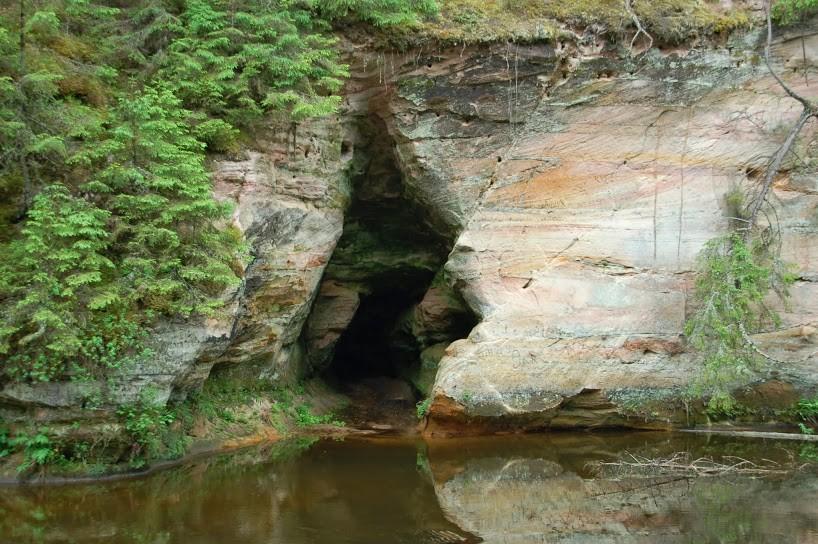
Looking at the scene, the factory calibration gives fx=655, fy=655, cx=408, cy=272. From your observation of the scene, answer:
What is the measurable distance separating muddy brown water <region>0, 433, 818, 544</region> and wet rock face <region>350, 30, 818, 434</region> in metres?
1.94

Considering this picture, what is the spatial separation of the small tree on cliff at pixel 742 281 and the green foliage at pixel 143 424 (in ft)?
27.2

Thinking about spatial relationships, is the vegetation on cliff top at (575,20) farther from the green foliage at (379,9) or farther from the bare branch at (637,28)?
the green foliage at (379,9)

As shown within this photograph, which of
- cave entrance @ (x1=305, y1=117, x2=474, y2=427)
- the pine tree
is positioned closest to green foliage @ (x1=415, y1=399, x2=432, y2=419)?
cave entrance @ (x1=305, y1=117, x2=474, y2=427)

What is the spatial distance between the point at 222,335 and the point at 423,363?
22.9 ft

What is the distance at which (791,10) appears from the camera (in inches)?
468

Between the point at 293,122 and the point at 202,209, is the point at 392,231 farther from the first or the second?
the point at 202,209

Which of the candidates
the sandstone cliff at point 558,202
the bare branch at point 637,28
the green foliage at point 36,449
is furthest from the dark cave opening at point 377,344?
the green foliage at point 36,449

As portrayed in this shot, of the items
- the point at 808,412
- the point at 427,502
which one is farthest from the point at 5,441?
the point at 808,412

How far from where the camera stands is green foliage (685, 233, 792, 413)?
10.4 meters

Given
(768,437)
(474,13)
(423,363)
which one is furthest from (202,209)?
(768,437)

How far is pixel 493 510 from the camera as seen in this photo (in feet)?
24.0

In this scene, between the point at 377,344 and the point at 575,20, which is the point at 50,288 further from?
the point at 377,344

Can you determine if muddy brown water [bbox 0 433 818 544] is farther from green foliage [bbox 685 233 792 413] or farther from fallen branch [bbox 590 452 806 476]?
green foliage [bbox 685 233 792 413]

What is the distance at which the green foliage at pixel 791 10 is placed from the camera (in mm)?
11777
